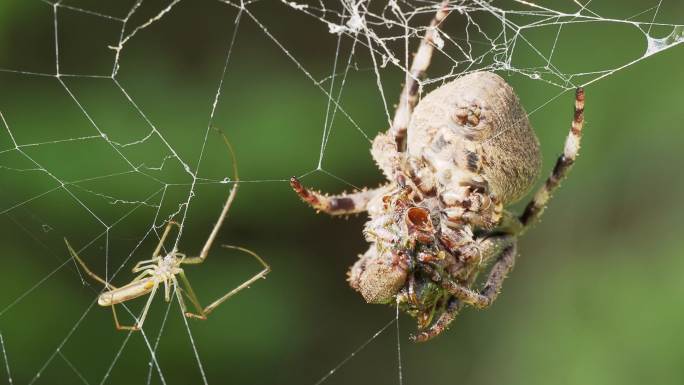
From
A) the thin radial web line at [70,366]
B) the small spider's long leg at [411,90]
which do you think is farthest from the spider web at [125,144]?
the small spider's long leg at [411,90]

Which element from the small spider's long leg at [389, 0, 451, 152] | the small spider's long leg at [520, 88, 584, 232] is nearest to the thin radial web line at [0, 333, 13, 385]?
the small spider's long leg at [389, 0, 451, 152]

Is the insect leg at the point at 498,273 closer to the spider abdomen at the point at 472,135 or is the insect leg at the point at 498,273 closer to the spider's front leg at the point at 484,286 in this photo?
the spider's front leg at the point at 484,286

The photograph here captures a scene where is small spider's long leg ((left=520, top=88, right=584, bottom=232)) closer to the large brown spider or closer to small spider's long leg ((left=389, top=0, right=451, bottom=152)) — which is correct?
the large brown spider

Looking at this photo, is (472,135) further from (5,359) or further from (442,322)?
(5,359)

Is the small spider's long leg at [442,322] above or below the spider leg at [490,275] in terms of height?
below

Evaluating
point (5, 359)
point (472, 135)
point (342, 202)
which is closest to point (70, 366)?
point (5, 359)

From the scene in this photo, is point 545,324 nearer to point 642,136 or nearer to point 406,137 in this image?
point 642,136
